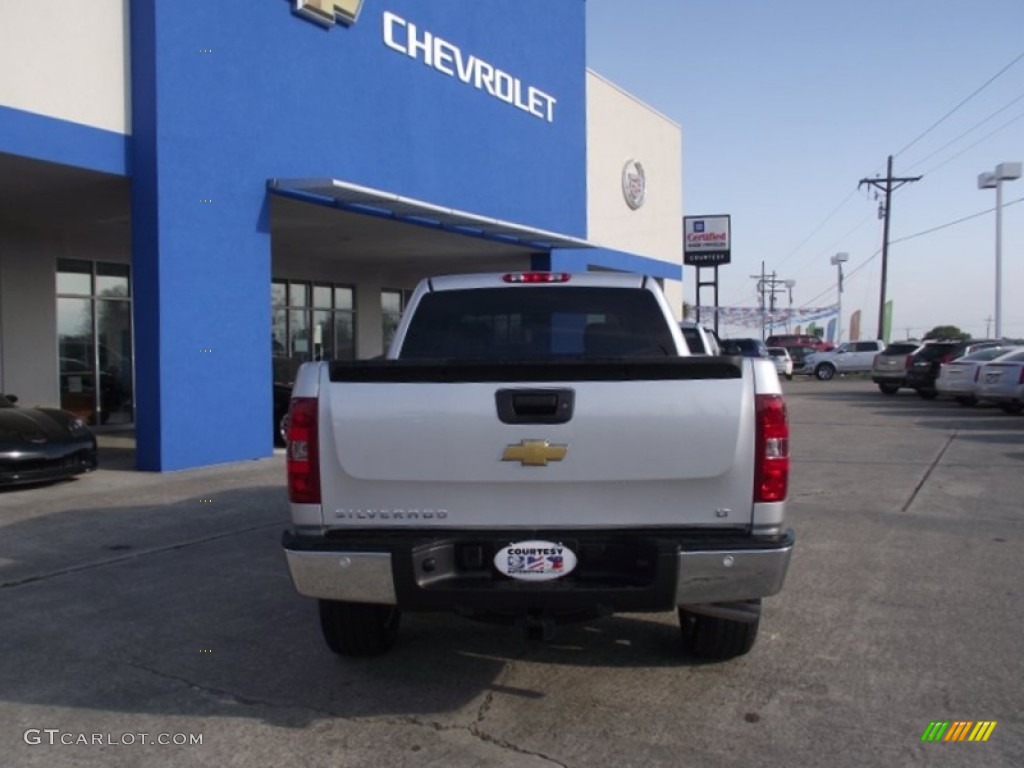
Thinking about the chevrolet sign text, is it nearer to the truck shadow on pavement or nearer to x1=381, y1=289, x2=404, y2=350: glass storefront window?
x1=381, y1=289, x2=404, y2=350: glass storefront window

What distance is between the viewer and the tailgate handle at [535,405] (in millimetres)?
3812

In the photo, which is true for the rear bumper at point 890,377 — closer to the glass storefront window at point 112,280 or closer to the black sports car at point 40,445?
the glass storefront window at point 112,280

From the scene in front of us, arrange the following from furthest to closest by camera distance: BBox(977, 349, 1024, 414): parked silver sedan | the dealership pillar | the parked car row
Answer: the parked car row → BBox(977, 349, 1024, 414): parked silver sedan → the dealership pillar

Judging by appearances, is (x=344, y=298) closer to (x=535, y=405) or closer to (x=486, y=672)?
(x=486, y=672)

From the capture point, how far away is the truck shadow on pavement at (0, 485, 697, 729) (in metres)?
4.34

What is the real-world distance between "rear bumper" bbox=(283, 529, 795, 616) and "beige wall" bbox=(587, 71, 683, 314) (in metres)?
21.4

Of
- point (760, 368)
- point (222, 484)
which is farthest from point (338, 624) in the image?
point (222, 484)

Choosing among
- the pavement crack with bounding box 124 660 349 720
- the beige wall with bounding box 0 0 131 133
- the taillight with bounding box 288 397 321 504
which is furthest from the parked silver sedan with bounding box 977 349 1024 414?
the taillight with bounding box 288 397 321 504

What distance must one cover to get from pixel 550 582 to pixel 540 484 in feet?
1.36

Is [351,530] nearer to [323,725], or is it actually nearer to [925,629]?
[323,725]

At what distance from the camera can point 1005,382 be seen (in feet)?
64.6

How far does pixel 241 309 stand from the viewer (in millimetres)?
12836

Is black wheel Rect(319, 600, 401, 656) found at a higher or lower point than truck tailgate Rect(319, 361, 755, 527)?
lower

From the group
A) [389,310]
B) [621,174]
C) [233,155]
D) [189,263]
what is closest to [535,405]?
[189,263]
